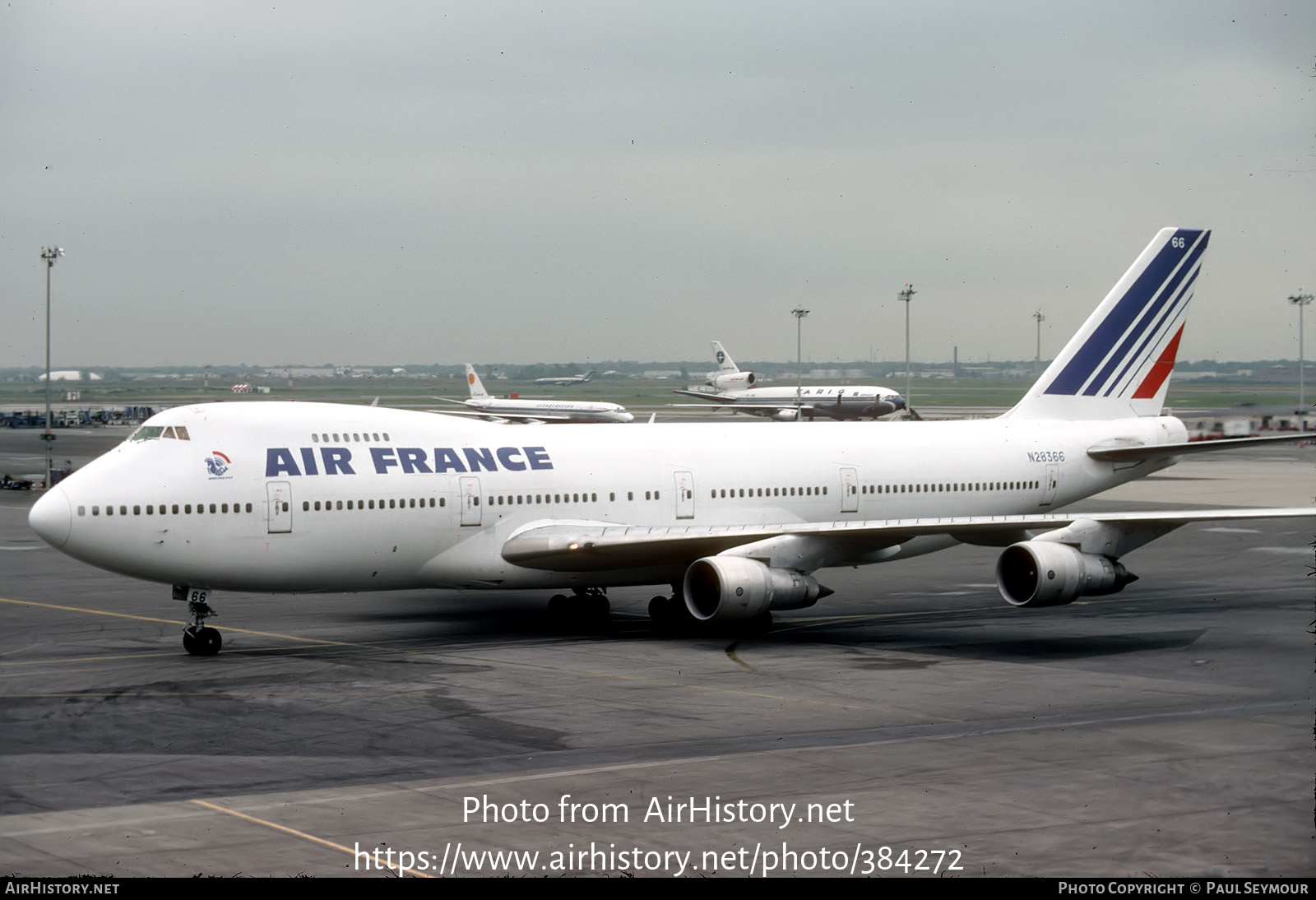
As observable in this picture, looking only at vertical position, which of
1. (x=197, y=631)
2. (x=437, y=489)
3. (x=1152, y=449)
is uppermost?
(x=1152, y=449)

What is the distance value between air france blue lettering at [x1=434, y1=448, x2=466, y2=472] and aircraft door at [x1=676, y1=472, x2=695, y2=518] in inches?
222

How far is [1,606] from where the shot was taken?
39094mm

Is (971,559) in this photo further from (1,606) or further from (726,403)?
(726,403)

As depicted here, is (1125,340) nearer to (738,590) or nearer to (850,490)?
(850,490)

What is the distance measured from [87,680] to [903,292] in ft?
346

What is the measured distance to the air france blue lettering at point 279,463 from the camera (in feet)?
101

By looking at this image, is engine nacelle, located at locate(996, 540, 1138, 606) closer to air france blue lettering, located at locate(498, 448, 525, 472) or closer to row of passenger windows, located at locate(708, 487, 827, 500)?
row of passenger windows, located at locate(708, 487, 827, 500)

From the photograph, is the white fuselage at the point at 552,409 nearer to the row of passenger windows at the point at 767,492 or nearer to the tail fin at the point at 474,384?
the tail fin at the point at 474,384

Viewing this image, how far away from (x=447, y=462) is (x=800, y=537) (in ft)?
26.6

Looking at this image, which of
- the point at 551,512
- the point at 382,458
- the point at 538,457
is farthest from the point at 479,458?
the point at 382,458

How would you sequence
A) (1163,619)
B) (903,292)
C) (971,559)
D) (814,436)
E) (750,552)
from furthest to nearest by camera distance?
(903,292) → (971,559) → (814,436) → (1163,619) → (750,552)

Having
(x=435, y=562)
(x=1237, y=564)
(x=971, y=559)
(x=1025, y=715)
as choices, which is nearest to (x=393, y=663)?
(x=435, y=562)

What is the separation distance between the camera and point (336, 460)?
31609 mm

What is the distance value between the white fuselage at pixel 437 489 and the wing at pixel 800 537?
646 millimetres
